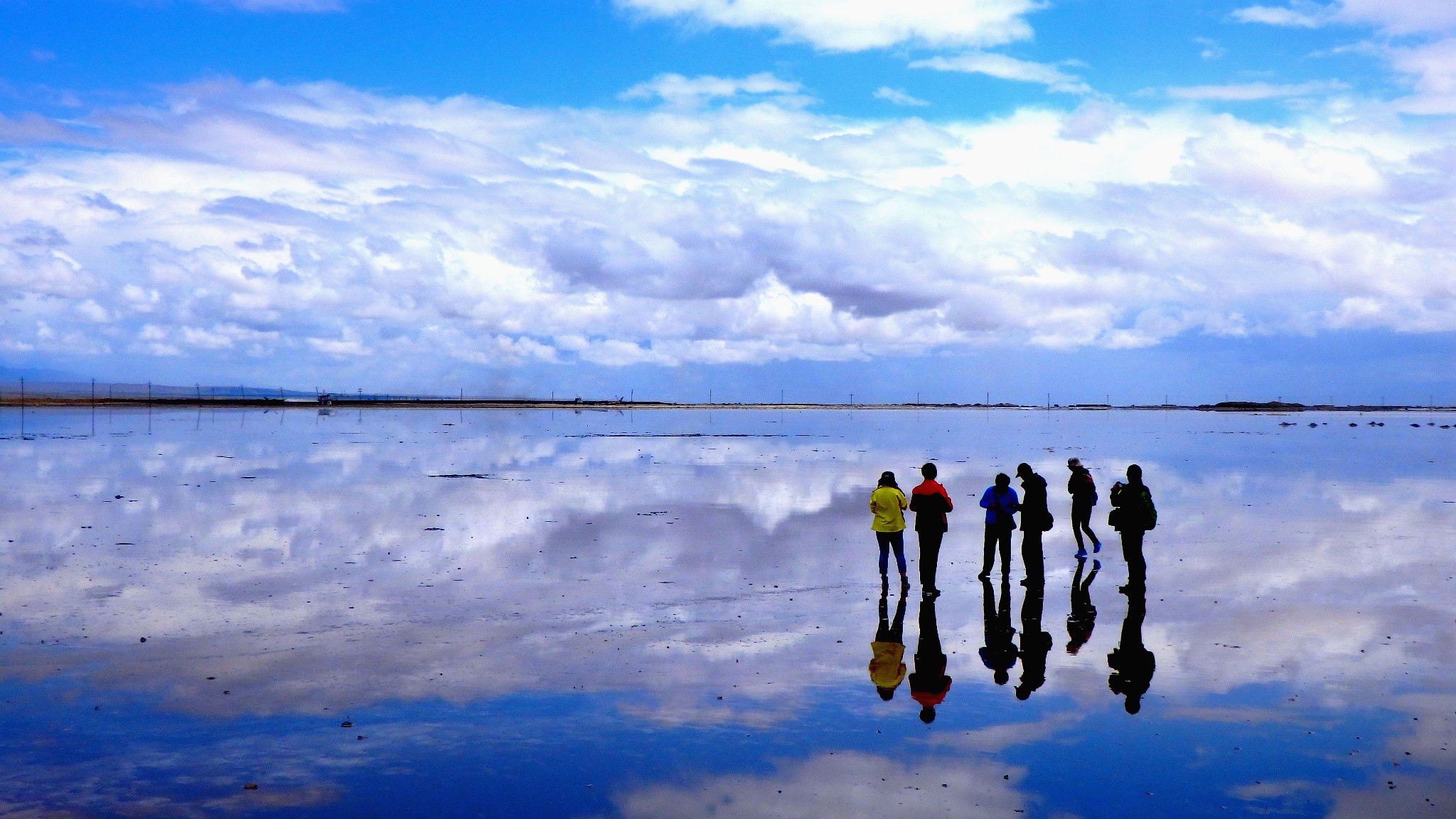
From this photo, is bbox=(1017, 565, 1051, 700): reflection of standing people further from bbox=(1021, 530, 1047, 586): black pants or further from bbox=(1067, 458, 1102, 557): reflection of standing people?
bbox=(1067, 458, 1102, 557): reflection of standing people

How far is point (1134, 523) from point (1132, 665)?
5.32 m

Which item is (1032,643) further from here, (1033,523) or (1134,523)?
(1134,523)

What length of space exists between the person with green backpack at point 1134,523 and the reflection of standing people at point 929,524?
8.86 feet

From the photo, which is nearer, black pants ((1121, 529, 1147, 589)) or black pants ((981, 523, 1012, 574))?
black pants ((1121, 529, 1147, 589))

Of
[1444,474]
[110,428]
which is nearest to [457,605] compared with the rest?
[1444,474]

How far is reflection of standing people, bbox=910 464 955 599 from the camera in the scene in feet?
58.9

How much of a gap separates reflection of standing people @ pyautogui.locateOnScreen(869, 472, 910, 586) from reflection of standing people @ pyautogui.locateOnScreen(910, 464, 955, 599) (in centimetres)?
27

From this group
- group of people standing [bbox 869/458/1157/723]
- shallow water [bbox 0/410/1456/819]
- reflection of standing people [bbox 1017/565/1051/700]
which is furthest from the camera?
group of people standing [bbox 869/458/1157/723]

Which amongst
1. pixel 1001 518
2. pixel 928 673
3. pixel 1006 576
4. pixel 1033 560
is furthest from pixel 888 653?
pixel 1006 576

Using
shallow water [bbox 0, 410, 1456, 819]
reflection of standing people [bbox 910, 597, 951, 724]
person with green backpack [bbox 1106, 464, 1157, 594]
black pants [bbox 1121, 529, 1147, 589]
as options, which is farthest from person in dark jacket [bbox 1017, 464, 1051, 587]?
reflection of standing people [bbox 910, 597, 951, 724]

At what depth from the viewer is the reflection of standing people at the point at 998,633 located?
13.4 metres

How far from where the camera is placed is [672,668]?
1320 cm

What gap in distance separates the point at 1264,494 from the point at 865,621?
83.8 ft

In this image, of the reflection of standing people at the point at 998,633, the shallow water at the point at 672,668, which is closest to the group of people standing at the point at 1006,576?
the reflection of standing people at the point at 998,633
